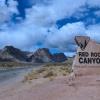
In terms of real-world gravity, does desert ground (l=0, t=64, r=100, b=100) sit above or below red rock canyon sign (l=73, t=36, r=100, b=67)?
below

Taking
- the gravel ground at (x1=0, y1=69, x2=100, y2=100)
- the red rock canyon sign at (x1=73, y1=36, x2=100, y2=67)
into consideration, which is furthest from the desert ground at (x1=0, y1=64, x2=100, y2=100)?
the red rock canyon sign at (x1=73, y1=36, x2=100, y2=67)

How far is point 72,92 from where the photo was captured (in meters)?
20.7

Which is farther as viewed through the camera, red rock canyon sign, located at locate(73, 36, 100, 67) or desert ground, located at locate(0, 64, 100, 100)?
red rock canyon sign, located at locate(73, 36, 100, 67)

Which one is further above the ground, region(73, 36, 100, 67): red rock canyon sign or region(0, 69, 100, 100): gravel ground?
region(73, 36, 100, 67): red rock canyon sign

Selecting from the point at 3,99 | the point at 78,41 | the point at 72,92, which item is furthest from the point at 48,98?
the point at 78,41

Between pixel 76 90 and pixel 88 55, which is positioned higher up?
pixel 88 55

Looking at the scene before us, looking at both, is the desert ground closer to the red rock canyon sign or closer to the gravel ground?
the gravel ground

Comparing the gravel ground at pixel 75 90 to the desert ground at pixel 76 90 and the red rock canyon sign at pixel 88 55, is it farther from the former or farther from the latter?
the red rock canyon sign at pixel 88 55

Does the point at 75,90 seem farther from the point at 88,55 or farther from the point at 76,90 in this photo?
the point at 88,55

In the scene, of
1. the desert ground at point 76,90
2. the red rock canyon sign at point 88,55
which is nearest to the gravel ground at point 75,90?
the desert ground at point 76,90

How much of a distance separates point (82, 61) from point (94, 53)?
0.89m

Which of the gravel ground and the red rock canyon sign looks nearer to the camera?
the gravel ground

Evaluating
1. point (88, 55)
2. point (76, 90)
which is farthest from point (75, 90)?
point (88, 55)

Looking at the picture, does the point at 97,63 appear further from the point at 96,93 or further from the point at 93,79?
the point at 96,93
